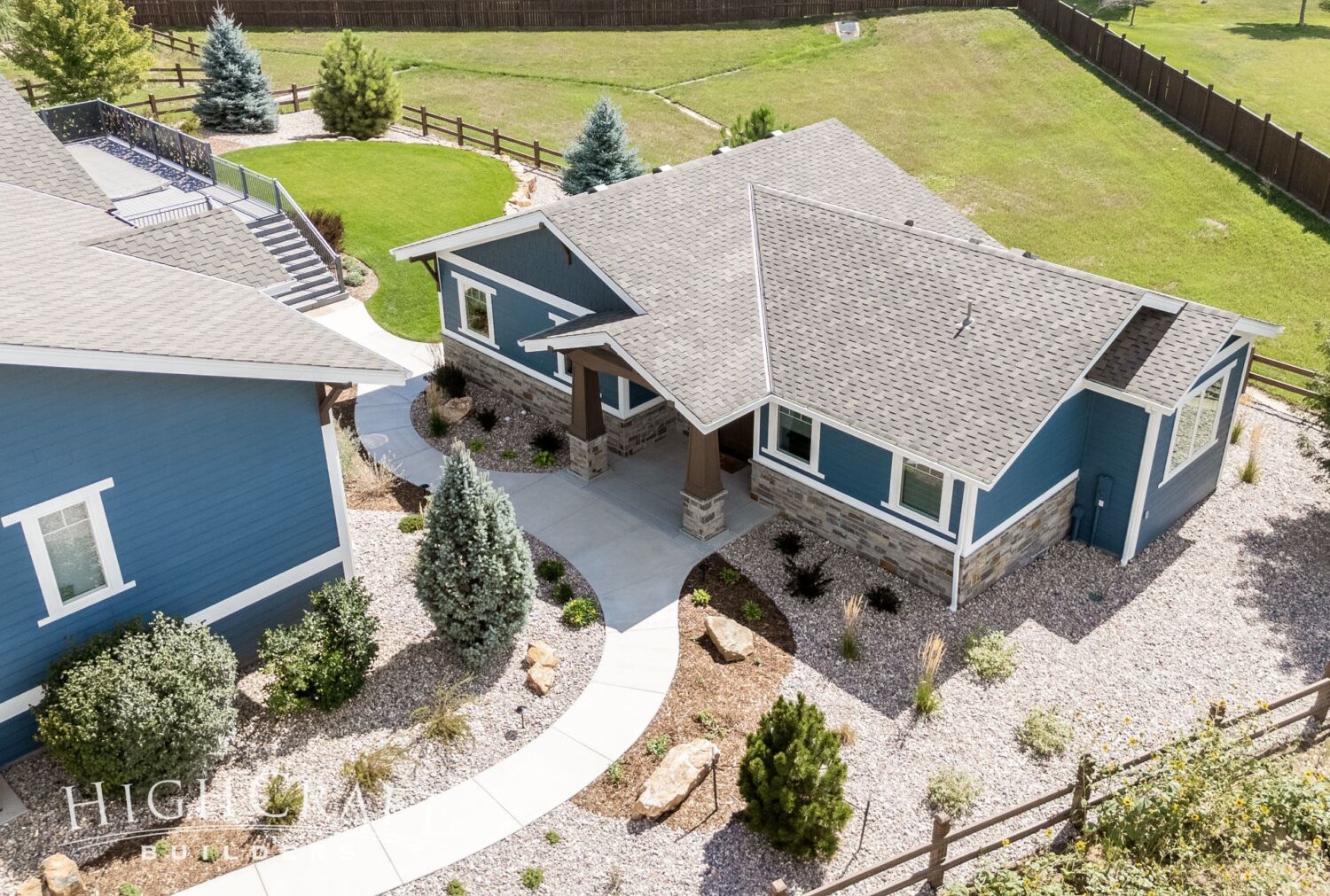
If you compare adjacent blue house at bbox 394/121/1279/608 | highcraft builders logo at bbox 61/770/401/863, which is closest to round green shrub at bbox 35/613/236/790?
highcraft builders logo at bbox 61/770/401/863

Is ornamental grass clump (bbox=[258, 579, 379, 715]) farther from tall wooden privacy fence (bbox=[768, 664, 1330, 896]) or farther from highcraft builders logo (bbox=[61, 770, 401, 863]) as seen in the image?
tall wooden privacy fence (bbox=[768, 664, 1330, 896])

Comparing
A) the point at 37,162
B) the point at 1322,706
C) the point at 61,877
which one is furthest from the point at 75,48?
the point at 1322,706

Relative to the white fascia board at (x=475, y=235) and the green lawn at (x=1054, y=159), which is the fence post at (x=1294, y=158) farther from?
the white fascia board at (x=475, y=235)

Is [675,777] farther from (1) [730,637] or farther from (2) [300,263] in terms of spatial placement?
(2) [300,263]

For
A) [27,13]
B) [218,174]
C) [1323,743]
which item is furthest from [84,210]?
[1323,743]

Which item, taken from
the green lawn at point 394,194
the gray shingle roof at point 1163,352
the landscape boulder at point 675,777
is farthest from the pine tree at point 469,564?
the green lawn at point 394,194

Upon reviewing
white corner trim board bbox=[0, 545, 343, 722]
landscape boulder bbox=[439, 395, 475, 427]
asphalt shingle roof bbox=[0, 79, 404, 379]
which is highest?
asphalt shingle roof bbox=[0, 79, 404, 379]
